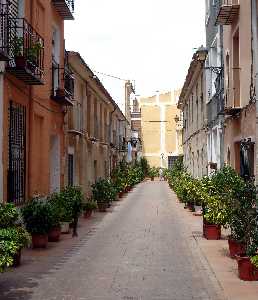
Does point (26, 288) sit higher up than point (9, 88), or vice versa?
point (9, 88)

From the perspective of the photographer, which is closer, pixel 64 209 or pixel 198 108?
pixel 64 209

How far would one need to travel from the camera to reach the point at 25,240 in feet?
28.6

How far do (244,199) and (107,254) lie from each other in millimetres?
3031

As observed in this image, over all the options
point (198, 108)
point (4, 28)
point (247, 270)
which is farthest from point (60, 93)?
point (198, 108)

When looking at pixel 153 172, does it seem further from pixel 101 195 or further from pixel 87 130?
pixel 101 195

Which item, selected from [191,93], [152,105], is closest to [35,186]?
[191,93]

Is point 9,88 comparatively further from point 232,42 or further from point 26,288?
point 232,42

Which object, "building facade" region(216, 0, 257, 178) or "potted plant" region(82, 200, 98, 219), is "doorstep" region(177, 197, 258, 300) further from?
"potted plant" region(82, 200, 98, 219)

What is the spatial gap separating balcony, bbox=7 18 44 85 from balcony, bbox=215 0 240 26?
441cm

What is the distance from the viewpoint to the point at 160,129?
205ft

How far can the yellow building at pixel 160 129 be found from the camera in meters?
61.9

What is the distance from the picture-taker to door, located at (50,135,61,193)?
1722 cm

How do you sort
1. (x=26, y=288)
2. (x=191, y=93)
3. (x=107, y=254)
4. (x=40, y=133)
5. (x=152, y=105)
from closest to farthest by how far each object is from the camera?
(x=26, y=288) < (x=107, y=254) < (x=40, y=133) < (x=191, y=93) < (x=152, y=105)

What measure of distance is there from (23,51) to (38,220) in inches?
134
